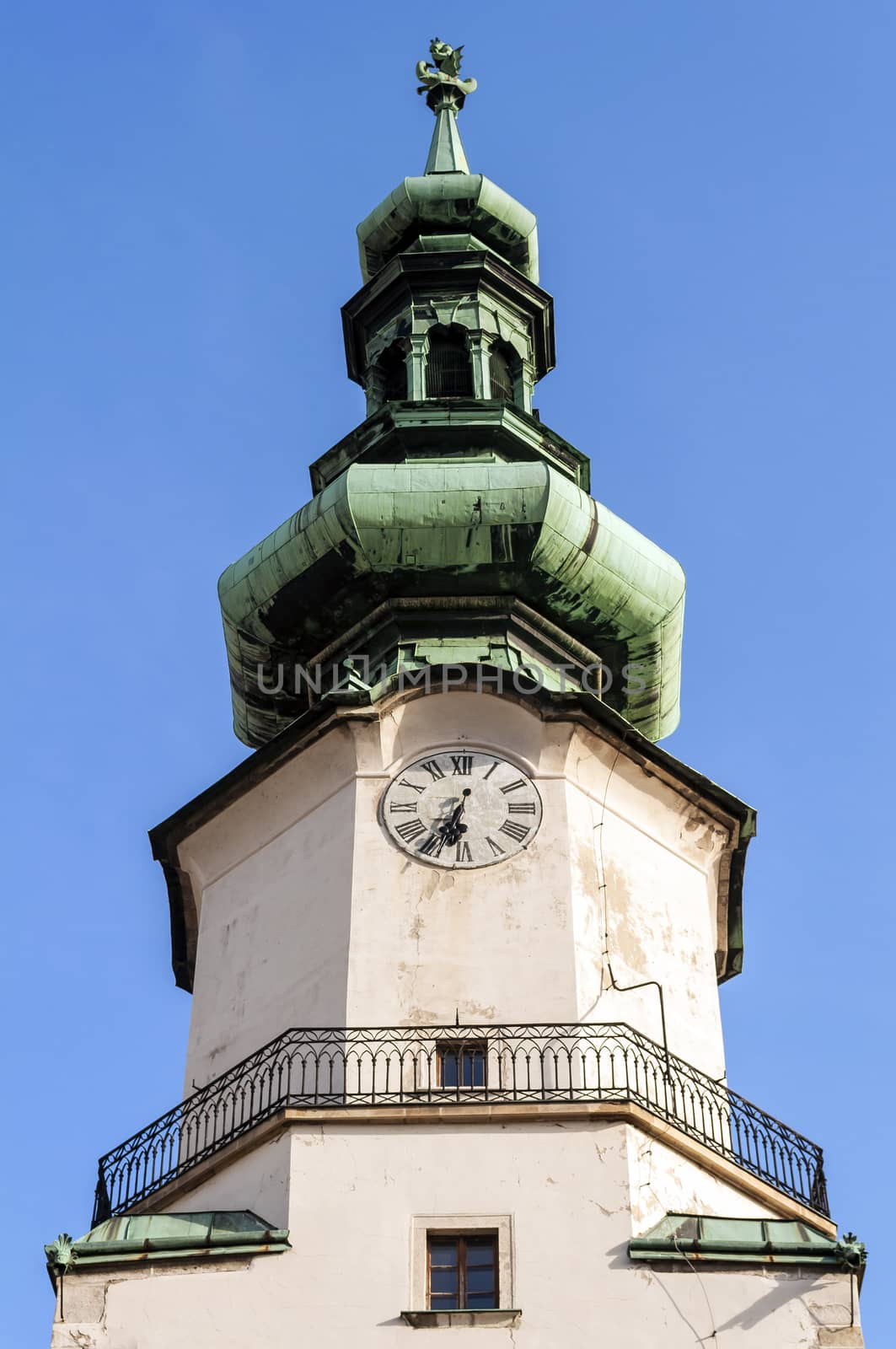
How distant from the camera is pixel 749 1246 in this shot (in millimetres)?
19828

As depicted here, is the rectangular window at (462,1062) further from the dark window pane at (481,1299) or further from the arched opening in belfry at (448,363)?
the arched opening in belfry at (448,363)

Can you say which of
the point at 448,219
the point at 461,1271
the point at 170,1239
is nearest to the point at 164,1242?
the point at 170,1239

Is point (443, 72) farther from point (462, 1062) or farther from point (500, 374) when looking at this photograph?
point (462, 1062)

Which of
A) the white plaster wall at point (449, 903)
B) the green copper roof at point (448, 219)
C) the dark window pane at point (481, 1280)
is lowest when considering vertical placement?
the dark window pane at point (481, 1280)

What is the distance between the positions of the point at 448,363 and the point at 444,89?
5773 mm

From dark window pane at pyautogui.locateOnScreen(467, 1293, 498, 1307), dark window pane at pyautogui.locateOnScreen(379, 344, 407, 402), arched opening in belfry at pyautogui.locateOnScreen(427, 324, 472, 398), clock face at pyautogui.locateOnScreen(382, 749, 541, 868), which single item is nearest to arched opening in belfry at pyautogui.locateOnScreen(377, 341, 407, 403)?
dark window pane at pyautogui.locateOnScreen(379, 344, 407, 402)

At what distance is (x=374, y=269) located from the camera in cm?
3038

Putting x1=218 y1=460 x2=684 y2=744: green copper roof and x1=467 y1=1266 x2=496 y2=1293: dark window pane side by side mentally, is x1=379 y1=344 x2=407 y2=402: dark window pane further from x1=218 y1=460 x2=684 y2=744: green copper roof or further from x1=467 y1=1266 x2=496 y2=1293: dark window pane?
x1=467 y1=1266 x2=496 y2=1293: dark window pane

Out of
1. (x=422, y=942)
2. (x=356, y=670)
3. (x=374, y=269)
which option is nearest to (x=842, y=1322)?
(x=422, y=942)

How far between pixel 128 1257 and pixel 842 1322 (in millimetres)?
4857

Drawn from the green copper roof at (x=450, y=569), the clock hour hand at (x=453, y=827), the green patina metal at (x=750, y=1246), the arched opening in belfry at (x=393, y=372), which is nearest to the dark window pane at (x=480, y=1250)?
the green patina metal at (x=750, y=1246)

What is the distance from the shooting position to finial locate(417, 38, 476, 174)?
107 ft

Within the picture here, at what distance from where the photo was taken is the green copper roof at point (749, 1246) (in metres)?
19.7

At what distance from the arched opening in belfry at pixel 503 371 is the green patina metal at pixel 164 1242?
424 inches
